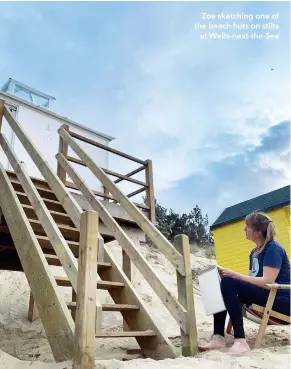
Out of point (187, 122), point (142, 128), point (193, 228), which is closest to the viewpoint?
point (187, 122)

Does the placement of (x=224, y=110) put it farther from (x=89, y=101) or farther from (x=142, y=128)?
(x=89, y=101)

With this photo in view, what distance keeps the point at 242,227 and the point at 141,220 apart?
10469mm

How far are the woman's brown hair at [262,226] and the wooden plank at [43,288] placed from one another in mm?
1742

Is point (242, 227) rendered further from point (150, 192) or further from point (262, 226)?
point (262, 226)

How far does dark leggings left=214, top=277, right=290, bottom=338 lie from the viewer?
3.04 m

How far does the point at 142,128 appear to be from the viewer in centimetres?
1214

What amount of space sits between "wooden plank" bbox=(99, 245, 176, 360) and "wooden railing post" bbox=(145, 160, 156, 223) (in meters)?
2.61

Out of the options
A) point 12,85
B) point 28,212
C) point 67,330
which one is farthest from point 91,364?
point 12,85

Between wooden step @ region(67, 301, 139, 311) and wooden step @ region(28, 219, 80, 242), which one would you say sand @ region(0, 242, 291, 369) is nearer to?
wooden step @ region(67, 301, 139, 311)

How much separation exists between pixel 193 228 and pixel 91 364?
715 inches

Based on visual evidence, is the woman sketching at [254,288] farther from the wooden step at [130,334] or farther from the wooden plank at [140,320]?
the wooden step at [130,334]

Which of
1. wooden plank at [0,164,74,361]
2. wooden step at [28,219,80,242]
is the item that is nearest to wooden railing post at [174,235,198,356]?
wooden plank at [0,164,74,361]

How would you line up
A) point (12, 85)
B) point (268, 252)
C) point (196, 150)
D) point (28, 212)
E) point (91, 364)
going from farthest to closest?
point (196, 150), point (12, 85), point (28, 212), point (268, 252), point (91, 364)

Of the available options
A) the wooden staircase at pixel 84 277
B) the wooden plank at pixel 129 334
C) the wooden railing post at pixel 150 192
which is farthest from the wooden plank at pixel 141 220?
the wooden railing post at pixel 150 192
